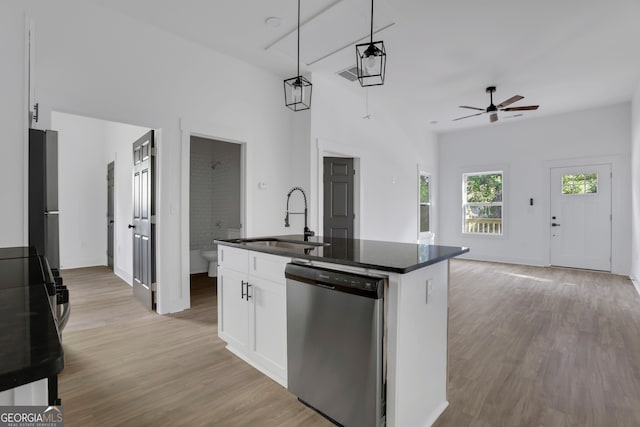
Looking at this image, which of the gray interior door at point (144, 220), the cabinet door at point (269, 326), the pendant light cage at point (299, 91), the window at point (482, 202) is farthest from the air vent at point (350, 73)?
the window at point (482, 202)

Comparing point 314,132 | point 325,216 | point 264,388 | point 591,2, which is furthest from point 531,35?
point 264,388

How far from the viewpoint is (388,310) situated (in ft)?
4.98

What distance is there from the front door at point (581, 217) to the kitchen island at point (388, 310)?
594 centimetres

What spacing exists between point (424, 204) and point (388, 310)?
655cm

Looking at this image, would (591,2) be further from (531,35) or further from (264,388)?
(264,388)

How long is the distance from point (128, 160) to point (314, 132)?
9.62ft

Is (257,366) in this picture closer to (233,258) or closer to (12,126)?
(233,258)

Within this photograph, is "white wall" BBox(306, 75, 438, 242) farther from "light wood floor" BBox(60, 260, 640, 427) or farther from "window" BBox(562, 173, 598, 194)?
"window" BBox(562, 173, 598, 194)

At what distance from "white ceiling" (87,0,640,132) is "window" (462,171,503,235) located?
2542mm

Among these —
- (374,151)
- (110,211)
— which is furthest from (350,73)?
(110,211)

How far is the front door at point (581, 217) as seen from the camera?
19.7ft

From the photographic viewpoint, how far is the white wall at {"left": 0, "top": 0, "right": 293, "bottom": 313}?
2828 millimetres

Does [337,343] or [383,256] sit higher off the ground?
[383,256]

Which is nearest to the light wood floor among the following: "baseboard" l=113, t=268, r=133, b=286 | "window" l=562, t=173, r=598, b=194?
"baseboard" l=113, t=268, r=133, b=286
